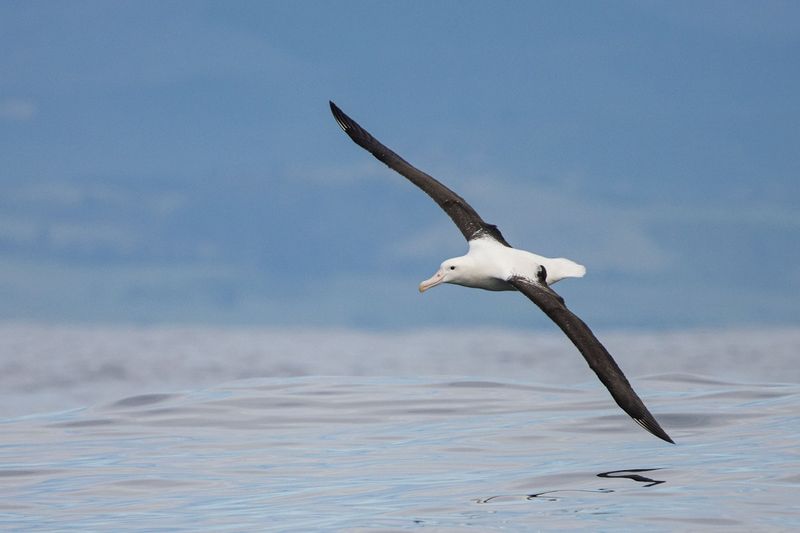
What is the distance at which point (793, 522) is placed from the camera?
10570mm

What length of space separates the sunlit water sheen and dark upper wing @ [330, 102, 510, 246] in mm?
2638

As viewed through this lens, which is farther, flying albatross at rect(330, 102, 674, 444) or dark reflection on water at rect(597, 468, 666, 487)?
dark reflection on water at rect(597, 468, 666, 487)

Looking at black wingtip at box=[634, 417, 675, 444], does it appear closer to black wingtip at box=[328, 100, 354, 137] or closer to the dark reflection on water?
the dark reflection on water

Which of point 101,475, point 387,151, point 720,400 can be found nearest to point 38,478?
point 101,475

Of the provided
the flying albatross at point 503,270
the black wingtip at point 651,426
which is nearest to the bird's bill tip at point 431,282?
the flying albatross at point 503,270

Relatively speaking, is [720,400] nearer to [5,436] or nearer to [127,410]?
[127,410]

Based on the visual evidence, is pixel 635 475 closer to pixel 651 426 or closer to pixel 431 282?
pixel 651 426

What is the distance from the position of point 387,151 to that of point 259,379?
6345mm

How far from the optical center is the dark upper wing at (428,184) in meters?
14.8

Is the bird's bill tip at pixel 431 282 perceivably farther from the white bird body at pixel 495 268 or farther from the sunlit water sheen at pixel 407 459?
the sunlit water sheen at pixel 407 459

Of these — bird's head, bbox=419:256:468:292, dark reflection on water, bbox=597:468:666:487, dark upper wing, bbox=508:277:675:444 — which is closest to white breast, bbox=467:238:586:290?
bird's head, bbox=419:256:468:292

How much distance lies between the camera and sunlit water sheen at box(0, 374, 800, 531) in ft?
37.4

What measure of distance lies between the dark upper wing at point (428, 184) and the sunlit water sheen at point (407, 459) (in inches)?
104

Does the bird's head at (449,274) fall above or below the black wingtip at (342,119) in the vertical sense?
below
